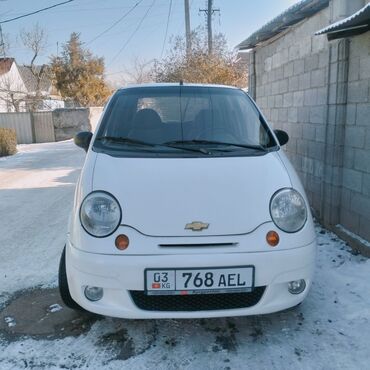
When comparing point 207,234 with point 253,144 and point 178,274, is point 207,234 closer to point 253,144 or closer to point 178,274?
point 178,274

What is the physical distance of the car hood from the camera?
2.38 m

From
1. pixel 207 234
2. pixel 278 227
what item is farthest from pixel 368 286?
pixel 207 234

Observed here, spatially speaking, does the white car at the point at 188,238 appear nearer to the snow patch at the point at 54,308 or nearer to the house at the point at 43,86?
the snow patch at the point at 54,308

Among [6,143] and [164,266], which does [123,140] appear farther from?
[6,143]

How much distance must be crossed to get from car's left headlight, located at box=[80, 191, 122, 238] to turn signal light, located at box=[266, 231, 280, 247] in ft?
2.92

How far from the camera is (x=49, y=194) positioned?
23.9ft

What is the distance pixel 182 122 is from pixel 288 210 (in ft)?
4.03

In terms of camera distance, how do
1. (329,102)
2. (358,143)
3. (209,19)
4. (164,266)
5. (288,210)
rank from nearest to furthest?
(164,266), (288,210), (358,143), (329,102), (209,19)

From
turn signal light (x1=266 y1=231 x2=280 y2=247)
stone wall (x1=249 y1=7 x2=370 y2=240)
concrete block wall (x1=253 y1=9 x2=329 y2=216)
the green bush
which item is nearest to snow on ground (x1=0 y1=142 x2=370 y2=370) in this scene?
turn signal light (x1=266 y1=231 x2=280 y2=247)

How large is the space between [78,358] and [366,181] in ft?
9.84

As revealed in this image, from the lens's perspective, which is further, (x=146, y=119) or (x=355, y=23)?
(x=355, y=23)

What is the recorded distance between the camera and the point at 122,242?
2.35m

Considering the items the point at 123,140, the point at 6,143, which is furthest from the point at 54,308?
the point at 6,143

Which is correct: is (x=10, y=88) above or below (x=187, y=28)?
below
